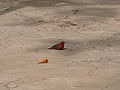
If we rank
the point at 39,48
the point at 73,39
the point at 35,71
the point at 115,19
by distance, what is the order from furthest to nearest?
the point at 115,19
the point at 73,39
the point at 39,48
the point at 35,71

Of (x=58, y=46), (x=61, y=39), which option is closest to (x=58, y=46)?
(x=58, y=46)

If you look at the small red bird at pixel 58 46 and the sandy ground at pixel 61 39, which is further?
the small red bird at pixel 58 46

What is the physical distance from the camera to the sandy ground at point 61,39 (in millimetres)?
2156

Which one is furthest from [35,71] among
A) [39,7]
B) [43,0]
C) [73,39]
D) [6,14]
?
[43,0]

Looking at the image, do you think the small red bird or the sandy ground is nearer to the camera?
the sandy ground

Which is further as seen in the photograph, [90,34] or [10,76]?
→ [90,34]

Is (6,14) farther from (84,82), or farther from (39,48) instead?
(84,82)

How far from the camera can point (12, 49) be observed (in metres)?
2.90

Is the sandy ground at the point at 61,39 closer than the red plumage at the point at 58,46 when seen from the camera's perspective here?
Yes

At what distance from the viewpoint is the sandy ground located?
2156 mm

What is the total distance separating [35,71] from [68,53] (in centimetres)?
48

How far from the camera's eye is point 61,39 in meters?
3.14

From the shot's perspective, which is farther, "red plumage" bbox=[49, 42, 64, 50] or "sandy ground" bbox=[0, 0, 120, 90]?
"red plumage" bbox=[49, 42, 64, 50]

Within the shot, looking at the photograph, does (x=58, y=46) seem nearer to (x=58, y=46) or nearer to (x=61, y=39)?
(x=58, y=46)
